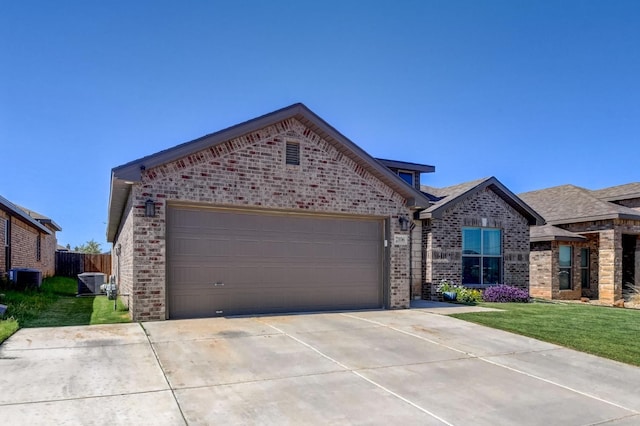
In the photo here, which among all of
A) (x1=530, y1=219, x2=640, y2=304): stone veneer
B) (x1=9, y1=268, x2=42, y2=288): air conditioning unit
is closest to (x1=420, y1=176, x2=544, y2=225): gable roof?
(x1=530, y1=219, x2=640, y2=304): stone veneer

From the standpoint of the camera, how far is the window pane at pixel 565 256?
66.6 feet

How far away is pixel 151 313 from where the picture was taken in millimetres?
9602

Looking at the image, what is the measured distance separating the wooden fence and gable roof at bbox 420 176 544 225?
19939 mm

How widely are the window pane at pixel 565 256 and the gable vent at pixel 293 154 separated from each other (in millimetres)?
14840

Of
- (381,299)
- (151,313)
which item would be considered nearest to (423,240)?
(381,299)

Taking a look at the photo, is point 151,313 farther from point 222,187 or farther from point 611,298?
point 611,298

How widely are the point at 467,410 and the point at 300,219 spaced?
279 inches

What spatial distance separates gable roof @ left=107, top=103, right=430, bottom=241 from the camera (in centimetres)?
945

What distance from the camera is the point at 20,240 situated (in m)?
17.8

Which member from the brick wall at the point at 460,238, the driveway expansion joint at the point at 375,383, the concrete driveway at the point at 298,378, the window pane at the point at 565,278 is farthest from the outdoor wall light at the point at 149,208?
the window pane at the point at 565,278

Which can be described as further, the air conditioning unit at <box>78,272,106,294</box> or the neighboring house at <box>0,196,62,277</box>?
the air conditioning unit at <box>78,272,106,294</box>

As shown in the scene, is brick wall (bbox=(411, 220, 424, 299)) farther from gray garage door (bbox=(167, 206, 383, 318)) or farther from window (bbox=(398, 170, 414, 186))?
gray garage door (bbox=(167, 206, 383, 318))

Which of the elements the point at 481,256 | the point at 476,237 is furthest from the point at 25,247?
the point at 481,256

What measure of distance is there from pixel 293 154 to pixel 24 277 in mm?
11330
